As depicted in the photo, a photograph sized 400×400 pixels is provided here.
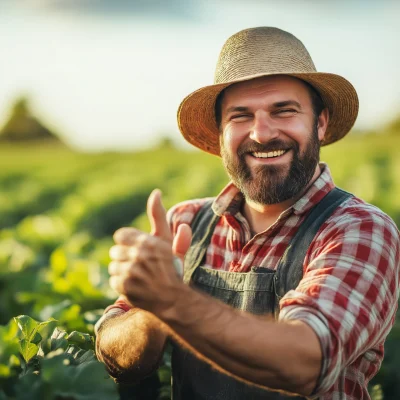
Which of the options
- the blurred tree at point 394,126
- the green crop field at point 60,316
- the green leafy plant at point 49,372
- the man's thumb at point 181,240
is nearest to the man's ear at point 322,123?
the man's thumb at point 181,240

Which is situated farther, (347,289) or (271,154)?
(271,154)

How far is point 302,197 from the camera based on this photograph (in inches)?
101

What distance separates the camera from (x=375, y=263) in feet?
6.94

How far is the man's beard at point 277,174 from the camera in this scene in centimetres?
258

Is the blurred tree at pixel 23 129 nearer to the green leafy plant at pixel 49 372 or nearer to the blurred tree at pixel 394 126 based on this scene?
the blurred tree at pixel 394 126

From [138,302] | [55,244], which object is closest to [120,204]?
[55,244]

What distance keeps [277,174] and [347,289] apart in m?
0.71

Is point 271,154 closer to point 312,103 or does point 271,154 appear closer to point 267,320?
point 312,103

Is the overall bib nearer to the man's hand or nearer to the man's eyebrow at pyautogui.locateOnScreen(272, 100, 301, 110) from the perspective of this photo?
the man's eyebrow at pyautogui.locateOnScreen(272, 100, 301, 110)

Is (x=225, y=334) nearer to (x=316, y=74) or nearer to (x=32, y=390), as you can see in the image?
(x=32, y=390)

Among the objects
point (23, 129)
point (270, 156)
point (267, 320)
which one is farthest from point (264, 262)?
point (23, 129)

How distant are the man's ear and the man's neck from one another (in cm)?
19

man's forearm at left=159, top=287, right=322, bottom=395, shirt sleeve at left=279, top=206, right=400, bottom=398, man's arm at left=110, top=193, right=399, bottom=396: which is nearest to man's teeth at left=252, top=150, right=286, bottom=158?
shirt sleeve at left=279, top=206, right=400, bottom=398

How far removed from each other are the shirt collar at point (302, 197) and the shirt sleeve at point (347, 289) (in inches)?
8.4
